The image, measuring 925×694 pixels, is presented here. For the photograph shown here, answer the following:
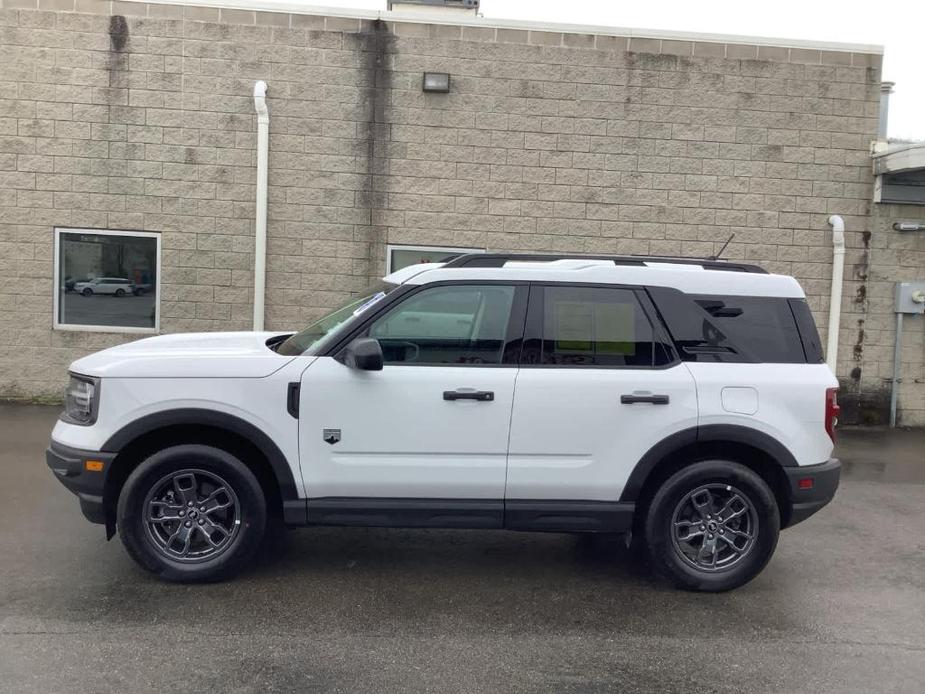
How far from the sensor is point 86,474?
5020 millimetres

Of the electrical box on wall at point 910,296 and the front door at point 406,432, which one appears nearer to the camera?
the front door at point 406,432

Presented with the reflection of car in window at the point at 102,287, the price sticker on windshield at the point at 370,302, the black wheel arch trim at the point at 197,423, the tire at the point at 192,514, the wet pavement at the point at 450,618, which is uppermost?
the price sticker on windshield at the point at 370,302

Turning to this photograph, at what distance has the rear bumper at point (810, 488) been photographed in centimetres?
525

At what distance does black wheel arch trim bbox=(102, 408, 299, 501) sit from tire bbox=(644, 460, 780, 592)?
216cm

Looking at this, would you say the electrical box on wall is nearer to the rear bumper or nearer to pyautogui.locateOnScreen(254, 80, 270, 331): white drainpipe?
the rear bumper

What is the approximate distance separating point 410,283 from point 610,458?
4.96ft

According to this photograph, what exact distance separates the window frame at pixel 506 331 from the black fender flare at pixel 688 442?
919 millimetres

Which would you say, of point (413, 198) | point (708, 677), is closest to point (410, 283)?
point (708, 677)

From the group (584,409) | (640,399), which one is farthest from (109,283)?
(640,399)

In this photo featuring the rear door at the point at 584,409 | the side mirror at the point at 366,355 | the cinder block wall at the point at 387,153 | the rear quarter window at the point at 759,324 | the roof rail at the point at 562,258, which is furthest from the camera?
the cinder block wall at the point at 387,153

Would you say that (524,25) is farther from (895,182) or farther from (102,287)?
(102,287)

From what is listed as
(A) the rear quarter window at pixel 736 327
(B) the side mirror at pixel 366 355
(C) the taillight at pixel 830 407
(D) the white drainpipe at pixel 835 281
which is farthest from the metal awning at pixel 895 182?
(B) the side mirror at pixel 366 355

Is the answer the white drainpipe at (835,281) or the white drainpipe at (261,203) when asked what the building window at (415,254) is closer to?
the white drainpipe at (261,203)

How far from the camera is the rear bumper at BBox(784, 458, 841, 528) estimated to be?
525cm
